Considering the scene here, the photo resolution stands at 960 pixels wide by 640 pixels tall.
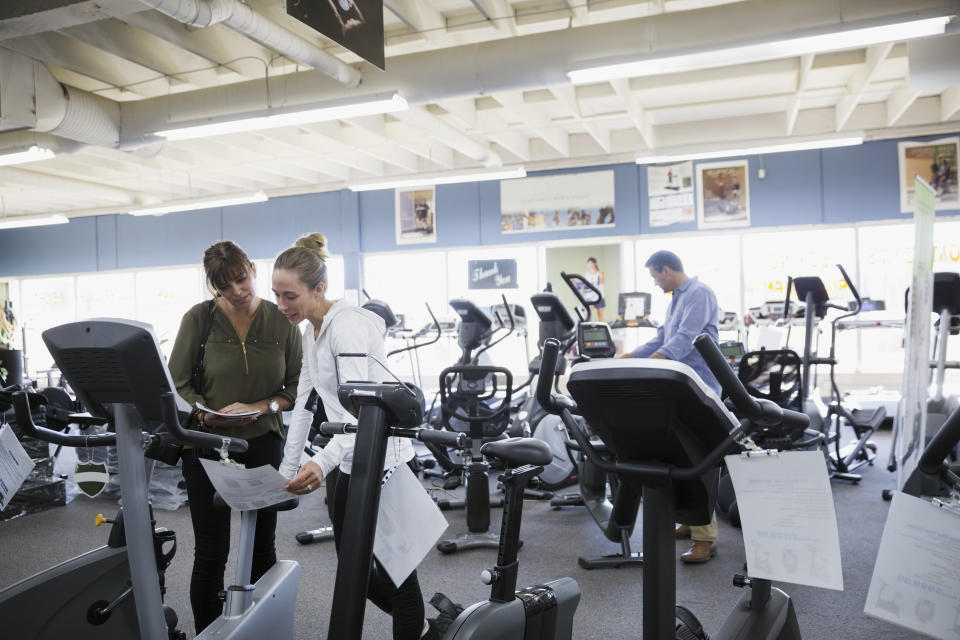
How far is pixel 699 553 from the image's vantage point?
139 inches

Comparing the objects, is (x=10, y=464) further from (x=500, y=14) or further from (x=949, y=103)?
(x=949, y=103)

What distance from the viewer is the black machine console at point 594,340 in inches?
164

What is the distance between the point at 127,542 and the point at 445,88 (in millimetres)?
4770

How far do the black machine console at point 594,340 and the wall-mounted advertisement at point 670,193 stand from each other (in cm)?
622

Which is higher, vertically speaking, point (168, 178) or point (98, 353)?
point (168, 178)

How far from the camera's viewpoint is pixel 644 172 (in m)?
10.1

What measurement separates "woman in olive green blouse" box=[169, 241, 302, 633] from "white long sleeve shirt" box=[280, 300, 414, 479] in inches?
10.6

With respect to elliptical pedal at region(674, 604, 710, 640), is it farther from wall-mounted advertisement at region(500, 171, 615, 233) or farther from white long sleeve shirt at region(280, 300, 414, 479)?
wall-mounted advertisement at region(500, 171, 615, 233)

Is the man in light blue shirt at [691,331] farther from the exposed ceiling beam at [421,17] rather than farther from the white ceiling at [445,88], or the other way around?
the exposed ceiling beam at [421,17]

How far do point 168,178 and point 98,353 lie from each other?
10.7 m

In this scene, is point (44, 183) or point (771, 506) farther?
point (44, 183)

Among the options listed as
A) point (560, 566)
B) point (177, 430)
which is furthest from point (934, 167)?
point (177, 430)

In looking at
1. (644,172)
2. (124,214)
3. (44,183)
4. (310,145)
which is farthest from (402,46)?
(124,214)

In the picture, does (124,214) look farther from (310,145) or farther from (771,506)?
(771,506)
